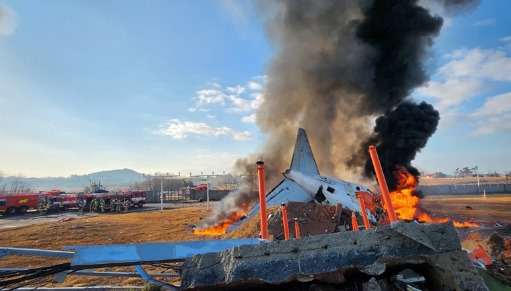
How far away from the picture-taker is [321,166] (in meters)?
22.4

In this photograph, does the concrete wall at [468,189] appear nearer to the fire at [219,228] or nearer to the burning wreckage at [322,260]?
the fire at [219,228]

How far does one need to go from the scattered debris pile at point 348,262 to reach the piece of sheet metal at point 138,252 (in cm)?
29

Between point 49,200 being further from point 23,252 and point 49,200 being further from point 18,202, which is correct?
point 23,252

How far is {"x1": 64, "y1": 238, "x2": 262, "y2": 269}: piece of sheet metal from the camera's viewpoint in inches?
116

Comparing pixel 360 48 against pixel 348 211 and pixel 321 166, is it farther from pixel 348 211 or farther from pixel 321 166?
pixel 348 211

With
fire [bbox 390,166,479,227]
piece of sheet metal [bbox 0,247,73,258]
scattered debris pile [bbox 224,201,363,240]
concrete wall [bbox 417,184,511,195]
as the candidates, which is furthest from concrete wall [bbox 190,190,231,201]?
piece of sheet metal [bbox 0,247,73,258]

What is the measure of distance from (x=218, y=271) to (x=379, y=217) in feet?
35.0

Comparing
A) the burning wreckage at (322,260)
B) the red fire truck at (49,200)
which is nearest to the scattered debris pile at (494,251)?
the burning wreckage at (322,260)

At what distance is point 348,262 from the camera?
279 cm

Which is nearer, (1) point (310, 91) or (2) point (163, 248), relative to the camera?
(2) point (163, 248)

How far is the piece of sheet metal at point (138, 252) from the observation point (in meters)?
2.94

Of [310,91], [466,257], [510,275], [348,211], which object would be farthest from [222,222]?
[466,257]

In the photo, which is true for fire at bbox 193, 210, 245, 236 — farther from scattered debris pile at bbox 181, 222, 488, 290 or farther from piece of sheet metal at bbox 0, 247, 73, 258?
scattered debris pile at bbox 181, 222, 488, 290

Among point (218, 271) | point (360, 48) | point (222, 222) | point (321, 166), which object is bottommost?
point (222, 222)
